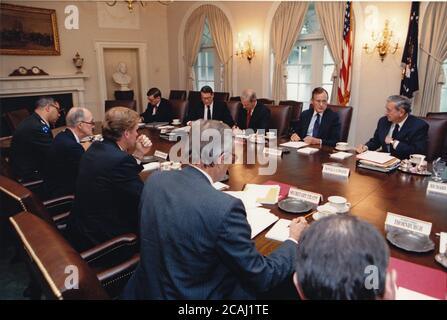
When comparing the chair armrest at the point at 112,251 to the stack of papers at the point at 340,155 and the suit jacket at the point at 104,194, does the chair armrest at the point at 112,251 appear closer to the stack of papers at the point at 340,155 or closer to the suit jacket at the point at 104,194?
the suit jacket at the point at 104,194

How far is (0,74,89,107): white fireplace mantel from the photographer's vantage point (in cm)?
621

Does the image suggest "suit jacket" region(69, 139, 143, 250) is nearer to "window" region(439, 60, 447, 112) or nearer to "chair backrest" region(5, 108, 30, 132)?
"chair backrest" region(5, 108, 30, 132)

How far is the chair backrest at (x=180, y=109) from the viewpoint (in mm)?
5054

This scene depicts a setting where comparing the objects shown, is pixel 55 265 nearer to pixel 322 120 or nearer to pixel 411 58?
pixel 322 120

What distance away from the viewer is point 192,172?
1235mm

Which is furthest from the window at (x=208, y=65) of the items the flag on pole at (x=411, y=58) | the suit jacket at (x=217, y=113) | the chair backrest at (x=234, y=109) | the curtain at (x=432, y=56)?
the curtain at (x=432, y=56)

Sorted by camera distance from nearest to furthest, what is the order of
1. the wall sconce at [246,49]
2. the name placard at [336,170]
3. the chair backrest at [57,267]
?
the chair backrest at [57,267] → the name placard at [336,170] → the wall sconce at [246,49]

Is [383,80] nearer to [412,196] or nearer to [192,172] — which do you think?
[412,196]

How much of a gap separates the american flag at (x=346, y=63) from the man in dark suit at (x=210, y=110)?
6.16ft

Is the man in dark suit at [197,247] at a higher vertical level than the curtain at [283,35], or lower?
lower
